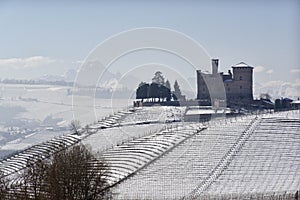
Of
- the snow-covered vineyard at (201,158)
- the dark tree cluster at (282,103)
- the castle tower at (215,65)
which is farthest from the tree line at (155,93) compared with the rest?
the snow-covered vineyard at (201,158)

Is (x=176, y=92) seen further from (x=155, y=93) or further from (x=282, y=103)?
(x=282, y=103)

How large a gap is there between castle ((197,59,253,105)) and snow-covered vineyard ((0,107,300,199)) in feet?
60.1

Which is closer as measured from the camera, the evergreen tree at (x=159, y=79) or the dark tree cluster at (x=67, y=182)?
the dark tree cluster at (x=67, y=182)

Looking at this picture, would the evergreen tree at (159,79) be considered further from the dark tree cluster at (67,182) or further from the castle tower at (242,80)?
the dark tree cluster at (67,182)

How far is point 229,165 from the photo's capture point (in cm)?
2900

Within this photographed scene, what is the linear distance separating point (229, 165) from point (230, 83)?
3094 centimetres

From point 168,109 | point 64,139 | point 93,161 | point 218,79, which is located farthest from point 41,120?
point 93,161

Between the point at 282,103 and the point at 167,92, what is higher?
the point at 167,92

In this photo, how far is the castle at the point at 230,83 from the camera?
58.3m

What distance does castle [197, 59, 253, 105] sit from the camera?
5831 centimetres

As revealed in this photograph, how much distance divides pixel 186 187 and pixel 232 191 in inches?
82.8

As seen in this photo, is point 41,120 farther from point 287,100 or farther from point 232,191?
point 232,191

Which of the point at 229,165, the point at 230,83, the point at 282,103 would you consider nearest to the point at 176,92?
the point at 230,83

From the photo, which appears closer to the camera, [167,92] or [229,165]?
[229,165]
